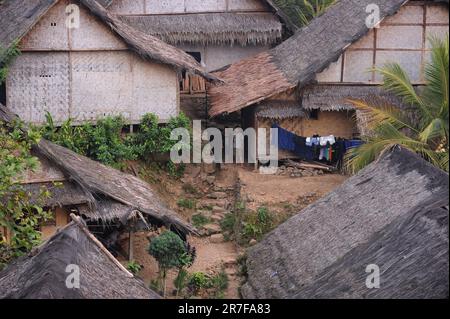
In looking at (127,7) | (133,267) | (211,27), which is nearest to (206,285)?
(133,267)

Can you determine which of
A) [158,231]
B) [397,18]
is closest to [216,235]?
[158,231]

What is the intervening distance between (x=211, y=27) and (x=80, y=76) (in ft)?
15.7

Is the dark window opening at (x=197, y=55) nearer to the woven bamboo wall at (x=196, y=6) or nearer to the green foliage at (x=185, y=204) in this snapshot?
the woven bamboo wall at (x=196, y=6)

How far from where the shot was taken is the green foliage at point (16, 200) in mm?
14774

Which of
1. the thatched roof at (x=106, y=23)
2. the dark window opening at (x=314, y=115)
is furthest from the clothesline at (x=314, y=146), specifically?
the thatched roof at (x=106, y=23)

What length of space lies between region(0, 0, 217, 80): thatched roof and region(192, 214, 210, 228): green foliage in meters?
2.91

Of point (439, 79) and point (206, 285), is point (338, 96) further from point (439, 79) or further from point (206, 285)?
point (206, 285)

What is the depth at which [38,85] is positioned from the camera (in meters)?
20.9

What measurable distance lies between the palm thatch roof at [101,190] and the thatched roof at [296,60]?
442 cm

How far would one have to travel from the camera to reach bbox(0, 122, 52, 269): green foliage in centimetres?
1477

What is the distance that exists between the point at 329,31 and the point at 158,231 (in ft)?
21.3

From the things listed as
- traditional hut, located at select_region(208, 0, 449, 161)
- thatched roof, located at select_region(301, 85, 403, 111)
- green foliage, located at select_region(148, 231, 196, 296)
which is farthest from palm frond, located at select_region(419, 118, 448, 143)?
thatched roof, located at select_region(301, 85, 403, 111)

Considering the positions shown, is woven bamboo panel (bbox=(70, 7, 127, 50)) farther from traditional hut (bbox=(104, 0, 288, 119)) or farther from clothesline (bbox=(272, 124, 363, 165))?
clothesline (bbox=(272, 124, 363, 165))
